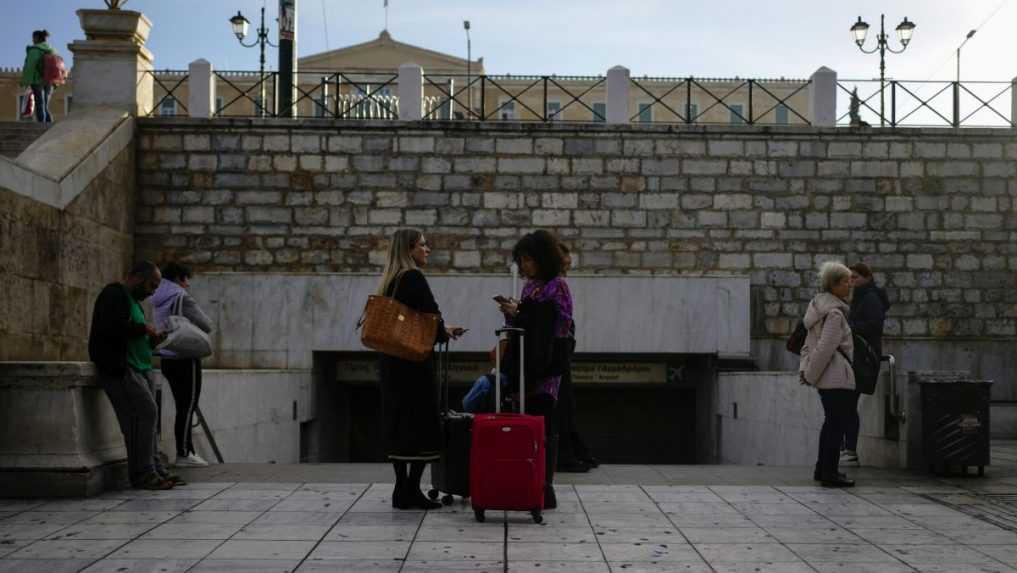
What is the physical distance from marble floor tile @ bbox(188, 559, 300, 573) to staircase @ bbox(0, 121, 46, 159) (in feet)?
41.7

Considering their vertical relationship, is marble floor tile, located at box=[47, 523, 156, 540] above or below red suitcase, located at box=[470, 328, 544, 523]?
below

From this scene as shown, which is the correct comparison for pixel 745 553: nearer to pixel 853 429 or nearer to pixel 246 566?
pixel 246 566

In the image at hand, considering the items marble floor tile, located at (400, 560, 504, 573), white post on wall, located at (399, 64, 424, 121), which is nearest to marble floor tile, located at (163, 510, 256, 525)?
marble floor tile, located at (400, 560, 504, 573)

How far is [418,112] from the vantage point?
1867 centimetres

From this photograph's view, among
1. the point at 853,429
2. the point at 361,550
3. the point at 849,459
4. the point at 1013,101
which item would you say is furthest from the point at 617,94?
the point at 361,550

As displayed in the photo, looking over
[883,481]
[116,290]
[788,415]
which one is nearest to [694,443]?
[788,415]

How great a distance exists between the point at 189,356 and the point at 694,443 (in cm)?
1199

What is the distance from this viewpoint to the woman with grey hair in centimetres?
888

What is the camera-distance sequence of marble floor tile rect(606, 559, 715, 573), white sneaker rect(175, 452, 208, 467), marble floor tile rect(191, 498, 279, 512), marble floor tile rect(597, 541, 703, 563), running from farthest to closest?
1. white sneaker rect(175, 452, 208, 467)
2. marble floor tile rect(191, 498, 279, 512)
3. marble floor tile rect(597, 541, 703, 563)
4. marble floor tile rect(606, 559, 715, 573)

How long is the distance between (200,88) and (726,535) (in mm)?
14271

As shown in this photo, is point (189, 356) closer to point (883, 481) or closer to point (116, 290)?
point (116, 290)

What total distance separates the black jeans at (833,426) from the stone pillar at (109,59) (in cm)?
1273

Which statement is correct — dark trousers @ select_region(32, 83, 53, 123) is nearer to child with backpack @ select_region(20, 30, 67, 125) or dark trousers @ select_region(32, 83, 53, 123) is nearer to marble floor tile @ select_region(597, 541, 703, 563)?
child with backpack @ select_region(20, 30, 67, 125)

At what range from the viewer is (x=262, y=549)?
6.08m
